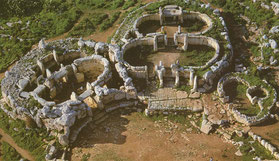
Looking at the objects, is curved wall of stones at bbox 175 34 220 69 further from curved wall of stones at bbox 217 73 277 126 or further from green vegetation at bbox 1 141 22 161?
green vegetation at bbox 1 141 22 161

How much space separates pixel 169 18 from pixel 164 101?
15.4 m

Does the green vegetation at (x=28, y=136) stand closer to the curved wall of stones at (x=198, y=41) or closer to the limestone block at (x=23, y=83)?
the limestone block at (x=23, y=83)

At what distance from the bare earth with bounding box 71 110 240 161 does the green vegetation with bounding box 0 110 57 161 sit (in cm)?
308

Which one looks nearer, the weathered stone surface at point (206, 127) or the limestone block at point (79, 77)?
the weathered stone surface at point (206, 127)

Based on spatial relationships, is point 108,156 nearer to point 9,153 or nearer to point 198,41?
point 9,153

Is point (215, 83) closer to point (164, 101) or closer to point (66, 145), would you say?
point (164, 101)

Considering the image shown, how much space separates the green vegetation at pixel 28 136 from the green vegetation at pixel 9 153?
830mm

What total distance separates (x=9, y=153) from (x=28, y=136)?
2.30m

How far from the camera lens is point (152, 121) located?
1356 inches

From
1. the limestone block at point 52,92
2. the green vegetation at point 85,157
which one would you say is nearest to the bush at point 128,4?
the limestone block at point 52,92

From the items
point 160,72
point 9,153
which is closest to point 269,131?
point 160,72

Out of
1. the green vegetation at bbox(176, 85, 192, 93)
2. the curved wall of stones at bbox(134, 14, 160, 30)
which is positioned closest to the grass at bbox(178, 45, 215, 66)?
the green vegetation at bbox(176, 85, 192, 93)

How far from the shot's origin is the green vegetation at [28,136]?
32.1 metres

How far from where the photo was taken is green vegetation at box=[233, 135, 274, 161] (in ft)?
99.3
